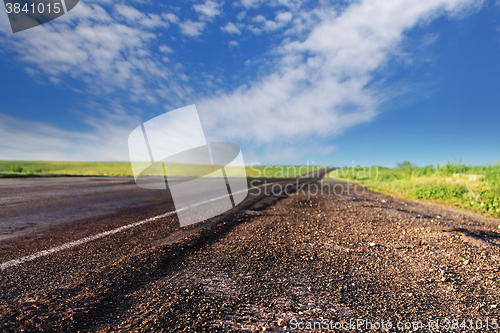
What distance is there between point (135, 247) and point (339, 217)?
4141 mm

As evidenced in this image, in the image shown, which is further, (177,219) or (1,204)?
(1,204)

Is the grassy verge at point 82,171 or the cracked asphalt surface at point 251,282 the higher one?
the grassy verge at point 82,171

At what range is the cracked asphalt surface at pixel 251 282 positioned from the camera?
1636 millimetres

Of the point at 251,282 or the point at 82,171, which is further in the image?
the point at 82,171

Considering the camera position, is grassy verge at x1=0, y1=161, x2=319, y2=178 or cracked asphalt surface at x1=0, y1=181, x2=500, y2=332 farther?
grassy verge at x1=0, y1=161, x2=319, y2=178

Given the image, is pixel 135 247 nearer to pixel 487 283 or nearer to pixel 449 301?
pixel 449 301

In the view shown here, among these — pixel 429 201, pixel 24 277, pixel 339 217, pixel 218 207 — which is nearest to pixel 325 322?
pixel 24 277

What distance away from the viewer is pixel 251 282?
86.5 inches

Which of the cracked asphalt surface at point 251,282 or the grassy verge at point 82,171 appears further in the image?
the grassy verge at point 82,171

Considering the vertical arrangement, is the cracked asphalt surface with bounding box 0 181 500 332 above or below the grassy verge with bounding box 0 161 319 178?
below

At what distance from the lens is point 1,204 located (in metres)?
6.01

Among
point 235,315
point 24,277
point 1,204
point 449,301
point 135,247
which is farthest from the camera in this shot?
point 1,204

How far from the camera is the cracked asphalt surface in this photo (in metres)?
1.64

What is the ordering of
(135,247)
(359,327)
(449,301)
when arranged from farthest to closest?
(135,247), (449,301), (359,327)
